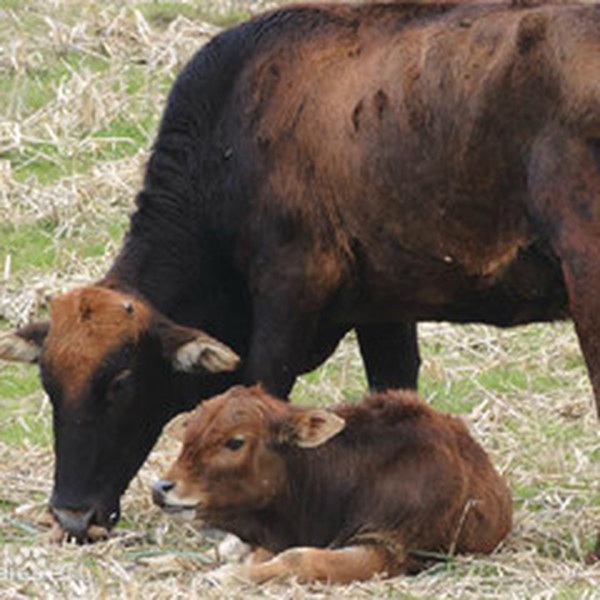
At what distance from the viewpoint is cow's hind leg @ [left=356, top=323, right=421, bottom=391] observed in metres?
12.2

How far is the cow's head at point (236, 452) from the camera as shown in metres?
9.95

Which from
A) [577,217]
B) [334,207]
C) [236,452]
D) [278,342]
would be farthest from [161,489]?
[577,217]

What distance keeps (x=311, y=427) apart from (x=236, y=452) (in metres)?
0.33

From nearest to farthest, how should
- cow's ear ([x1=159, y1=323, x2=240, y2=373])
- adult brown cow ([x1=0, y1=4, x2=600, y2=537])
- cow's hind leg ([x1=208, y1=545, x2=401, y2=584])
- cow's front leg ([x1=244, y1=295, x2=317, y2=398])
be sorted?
cow's hind leg ([x1=208, y1=545, x2=401, y2=584]) < adult brown cow ([x1=0, y1=4, x2=600, y2=537]) < cow's ear ([x1=159, y1=323, x2=240, y2=373]) < cow's front leg ([x1=244, y1=295, x2=317, y2=398])

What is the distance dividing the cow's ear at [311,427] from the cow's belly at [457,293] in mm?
1147

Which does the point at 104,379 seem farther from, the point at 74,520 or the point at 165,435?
the point at 165,435

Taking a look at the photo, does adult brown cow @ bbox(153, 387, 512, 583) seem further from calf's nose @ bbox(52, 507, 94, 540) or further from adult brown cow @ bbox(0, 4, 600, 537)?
calf's nose @ bbox(52, 507, 94, 540)

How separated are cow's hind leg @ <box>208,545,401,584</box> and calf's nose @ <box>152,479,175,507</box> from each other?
36 centimetres

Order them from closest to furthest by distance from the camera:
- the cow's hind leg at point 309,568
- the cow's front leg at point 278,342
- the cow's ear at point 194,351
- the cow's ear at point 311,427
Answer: the cow's hind leg at point 309,568 < the cow's ear at point 311,427 < the cow's ear at point 194,351 < the cow's front leg at point 278,342

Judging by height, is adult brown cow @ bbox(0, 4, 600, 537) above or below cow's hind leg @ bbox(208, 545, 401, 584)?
above

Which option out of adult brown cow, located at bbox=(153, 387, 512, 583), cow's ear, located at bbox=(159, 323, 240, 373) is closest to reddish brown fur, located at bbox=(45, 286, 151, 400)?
cow's ear, located at bbox=(159, 323, 240, 373)

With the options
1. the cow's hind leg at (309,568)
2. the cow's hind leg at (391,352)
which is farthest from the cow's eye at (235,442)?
the cow's hind leg at (391,352)

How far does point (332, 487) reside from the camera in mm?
10312

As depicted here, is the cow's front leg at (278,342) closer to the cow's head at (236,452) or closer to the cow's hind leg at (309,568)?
the cow's head at (236,452)
